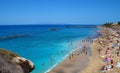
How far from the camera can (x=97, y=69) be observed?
2752 centimetres

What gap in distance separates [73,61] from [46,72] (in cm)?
839

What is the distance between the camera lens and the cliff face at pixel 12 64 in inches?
395

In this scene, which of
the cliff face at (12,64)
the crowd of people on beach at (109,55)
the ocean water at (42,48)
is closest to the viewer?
the cliff face at (12,64)

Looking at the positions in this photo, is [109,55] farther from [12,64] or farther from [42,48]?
[12,64]

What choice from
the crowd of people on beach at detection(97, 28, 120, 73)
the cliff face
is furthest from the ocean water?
the cliff face

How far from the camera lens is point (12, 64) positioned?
35.4ft

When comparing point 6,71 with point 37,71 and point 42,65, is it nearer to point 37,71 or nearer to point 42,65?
point 37,71

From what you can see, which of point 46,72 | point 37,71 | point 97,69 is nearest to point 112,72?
point 97,69

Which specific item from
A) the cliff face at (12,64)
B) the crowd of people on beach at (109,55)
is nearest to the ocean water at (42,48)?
the crowd of people on beach at (109,55)

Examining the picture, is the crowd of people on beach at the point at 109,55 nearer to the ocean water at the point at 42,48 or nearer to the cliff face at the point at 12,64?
the ocean water at the point at 42,48

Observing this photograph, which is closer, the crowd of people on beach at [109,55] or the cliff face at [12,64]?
the cliff face at [12,64]

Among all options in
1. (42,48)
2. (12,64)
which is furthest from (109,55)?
(12,64)

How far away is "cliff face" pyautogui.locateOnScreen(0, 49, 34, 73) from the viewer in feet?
32.9

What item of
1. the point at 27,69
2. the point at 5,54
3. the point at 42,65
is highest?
the point at 5,54
